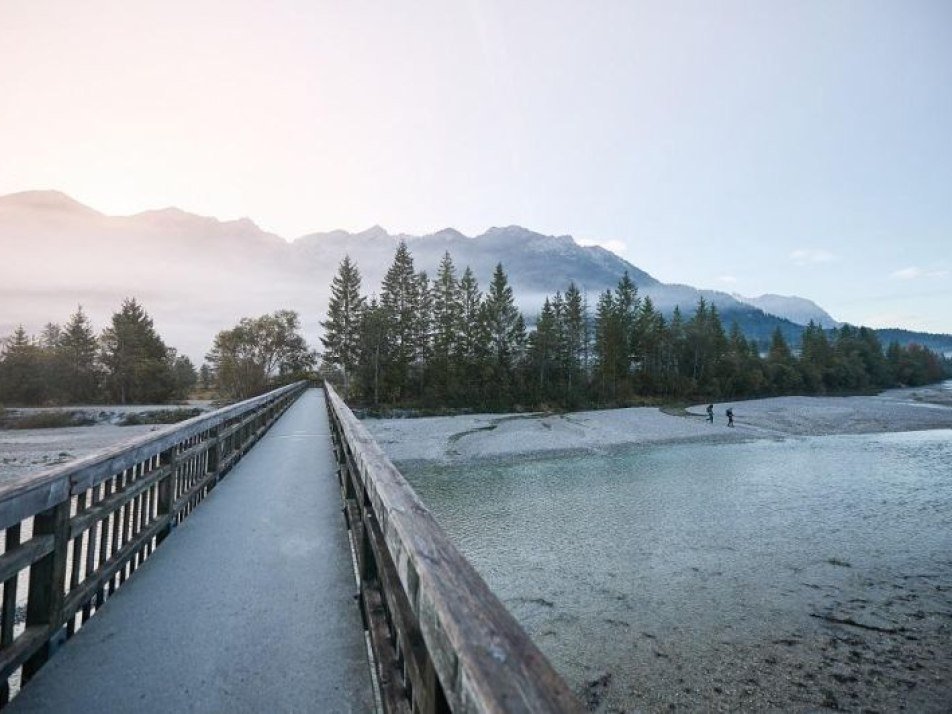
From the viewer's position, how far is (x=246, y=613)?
3.31 m

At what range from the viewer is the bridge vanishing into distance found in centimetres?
131

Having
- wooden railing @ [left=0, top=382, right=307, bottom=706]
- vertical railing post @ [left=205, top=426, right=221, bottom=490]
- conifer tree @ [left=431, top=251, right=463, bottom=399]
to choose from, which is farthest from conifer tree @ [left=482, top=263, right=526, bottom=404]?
wooden railing @ [left=0, top=382, right=307, bottom=706]

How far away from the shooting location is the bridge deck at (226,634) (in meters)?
2.47

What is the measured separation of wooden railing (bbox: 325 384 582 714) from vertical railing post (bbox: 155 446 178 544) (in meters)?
3.20

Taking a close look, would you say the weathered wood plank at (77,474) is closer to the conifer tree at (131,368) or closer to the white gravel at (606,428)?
the white gravel at (606,428)

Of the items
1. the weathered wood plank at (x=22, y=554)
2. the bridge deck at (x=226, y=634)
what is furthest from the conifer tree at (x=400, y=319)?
the weathered wood plank at (x=22, y=554)

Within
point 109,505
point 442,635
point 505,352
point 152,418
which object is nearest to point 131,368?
point 152,418

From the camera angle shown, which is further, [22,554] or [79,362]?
[79,362]

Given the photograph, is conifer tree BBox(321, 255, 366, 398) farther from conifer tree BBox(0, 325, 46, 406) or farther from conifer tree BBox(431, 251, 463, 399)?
conifer tree BBox(0, 325, 46, 406)

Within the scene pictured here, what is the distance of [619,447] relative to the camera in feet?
100

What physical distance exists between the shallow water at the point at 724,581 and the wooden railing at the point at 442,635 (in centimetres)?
537

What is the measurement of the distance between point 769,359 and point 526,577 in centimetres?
8484

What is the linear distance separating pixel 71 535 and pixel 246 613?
1.21m

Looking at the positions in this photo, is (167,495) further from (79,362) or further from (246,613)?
(79,362)
